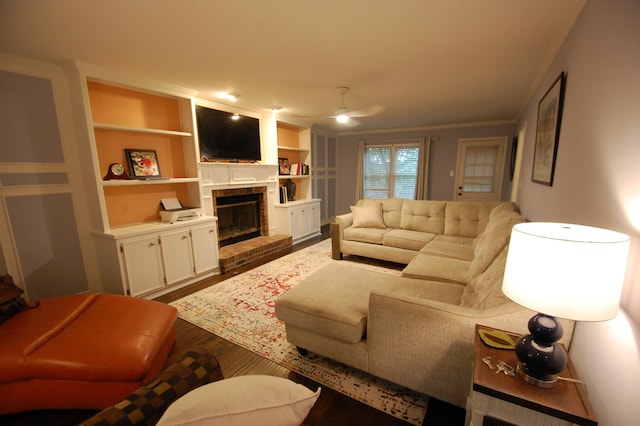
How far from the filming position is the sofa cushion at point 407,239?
11.9 ft

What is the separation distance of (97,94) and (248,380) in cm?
345

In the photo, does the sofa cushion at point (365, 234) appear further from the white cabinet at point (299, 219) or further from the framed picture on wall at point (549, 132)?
the framed picture on wall at point (549, 132)

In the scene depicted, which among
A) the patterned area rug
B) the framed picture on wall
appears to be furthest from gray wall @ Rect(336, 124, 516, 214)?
the framed picture on wall

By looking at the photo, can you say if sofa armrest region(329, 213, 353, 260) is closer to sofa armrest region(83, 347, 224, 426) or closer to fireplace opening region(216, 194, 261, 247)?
fireplace opening region(216, 194, 261, 247)

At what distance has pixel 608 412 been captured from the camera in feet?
2.99

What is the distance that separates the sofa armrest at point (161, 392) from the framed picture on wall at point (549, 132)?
96.4 inches

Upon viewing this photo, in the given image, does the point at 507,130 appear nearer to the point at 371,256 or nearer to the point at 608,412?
the point at 371,256

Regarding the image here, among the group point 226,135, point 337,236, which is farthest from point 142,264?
point 337,236

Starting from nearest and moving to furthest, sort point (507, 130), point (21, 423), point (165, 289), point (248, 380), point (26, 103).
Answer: point (248, 380) < point (21, 423) < point (26, 103) < point (165, 289) < point (507, 130)

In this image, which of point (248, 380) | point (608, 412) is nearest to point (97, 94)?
point (248, 380)

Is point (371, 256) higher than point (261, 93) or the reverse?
the reverse

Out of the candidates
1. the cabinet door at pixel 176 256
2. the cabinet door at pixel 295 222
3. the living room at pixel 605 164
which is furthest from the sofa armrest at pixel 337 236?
the living room at pixel 605 164

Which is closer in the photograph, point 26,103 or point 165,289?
point 26,103

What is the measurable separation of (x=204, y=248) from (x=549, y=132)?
147 inches
